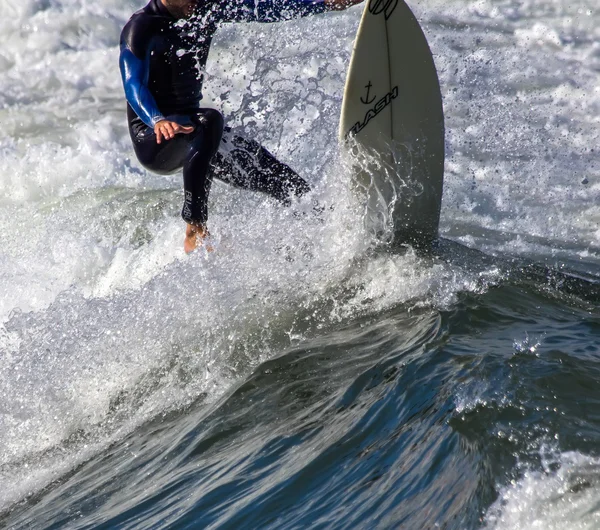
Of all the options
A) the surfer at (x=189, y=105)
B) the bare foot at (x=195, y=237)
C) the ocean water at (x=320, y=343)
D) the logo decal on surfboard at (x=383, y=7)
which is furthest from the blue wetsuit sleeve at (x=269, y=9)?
the bare foot at (x=195, y=237)

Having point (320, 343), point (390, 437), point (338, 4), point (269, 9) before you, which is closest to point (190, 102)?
point (269, 9)

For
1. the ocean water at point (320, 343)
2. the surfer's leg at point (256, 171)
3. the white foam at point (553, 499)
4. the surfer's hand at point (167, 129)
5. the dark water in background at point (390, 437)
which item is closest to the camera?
the white foam at point (553, 499)

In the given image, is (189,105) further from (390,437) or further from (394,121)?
(390,437)

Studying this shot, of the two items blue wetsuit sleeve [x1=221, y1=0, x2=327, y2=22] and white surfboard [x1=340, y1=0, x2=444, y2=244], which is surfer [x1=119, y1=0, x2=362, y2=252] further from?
white surfboard [x1=340, y1=0, x2=444, y2=244]

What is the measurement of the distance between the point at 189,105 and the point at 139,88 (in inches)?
16.3

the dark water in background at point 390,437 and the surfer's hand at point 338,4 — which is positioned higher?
the surfer's hand at point 338,4

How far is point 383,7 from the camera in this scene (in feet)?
15.9

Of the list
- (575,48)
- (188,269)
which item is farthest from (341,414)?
(575,48)

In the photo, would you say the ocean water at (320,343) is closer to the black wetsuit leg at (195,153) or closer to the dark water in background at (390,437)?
the dark water in background at (390,437)

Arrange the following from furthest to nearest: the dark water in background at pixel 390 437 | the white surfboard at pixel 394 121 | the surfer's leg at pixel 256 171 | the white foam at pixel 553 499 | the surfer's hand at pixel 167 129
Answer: the surfer's leg at pixel 256 171 < the white surfboard at pixel 394 121 < the surfer's hand at pixel 167 129 < the dark water in background at pixel 390 437 < the white foam at pixel 553 499

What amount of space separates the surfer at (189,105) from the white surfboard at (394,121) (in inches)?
12.2

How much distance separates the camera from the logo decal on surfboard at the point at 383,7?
15.8ft

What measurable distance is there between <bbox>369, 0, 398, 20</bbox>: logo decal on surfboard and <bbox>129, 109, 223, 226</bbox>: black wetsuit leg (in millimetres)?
1087

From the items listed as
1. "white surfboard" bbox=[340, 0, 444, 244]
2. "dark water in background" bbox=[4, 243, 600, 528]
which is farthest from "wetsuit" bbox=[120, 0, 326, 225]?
"dark water in background" bbox=[4, 243, 600, 528]
